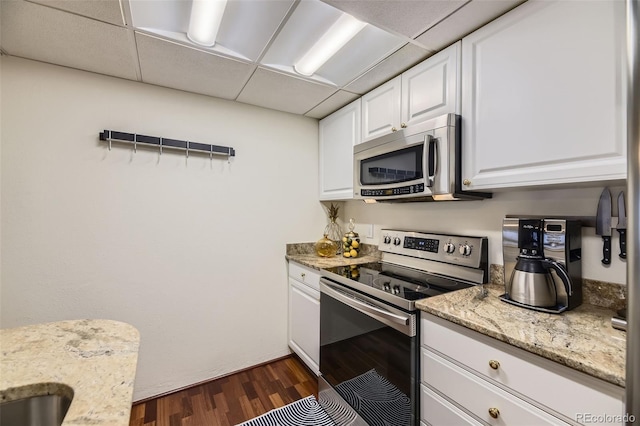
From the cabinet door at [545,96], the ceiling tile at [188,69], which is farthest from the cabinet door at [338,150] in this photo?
the cabinet door at [545,96]

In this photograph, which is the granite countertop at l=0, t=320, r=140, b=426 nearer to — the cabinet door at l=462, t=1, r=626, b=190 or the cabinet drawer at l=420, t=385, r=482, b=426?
the cabinet drawer at l=420, t=385, r=482, b=426

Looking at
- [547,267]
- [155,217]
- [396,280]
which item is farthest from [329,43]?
[155,217]

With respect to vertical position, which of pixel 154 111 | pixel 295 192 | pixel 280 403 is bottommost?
pixel 280 403

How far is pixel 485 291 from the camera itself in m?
1.39

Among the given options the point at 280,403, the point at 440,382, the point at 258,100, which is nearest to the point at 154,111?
the point at 258,100

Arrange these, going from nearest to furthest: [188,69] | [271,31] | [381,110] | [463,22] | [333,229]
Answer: [463,22] → [271,31] → [188,69] → [381,110] → [333,229]

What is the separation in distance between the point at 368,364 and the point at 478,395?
0.60 metres

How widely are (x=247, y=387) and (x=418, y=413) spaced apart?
1.33m

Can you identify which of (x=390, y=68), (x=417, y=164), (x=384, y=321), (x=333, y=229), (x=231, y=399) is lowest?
(x=231, y=399)

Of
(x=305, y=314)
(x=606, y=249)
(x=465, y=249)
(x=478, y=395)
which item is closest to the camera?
(x=478, y=395)

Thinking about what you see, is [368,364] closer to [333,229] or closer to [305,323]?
[305,323]

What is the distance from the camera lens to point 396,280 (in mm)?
1685

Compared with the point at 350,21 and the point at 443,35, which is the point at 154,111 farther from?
the point at 443,35

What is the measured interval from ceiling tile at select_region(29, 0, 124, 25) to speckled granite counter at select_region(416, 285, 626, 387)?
1881 millimetres
